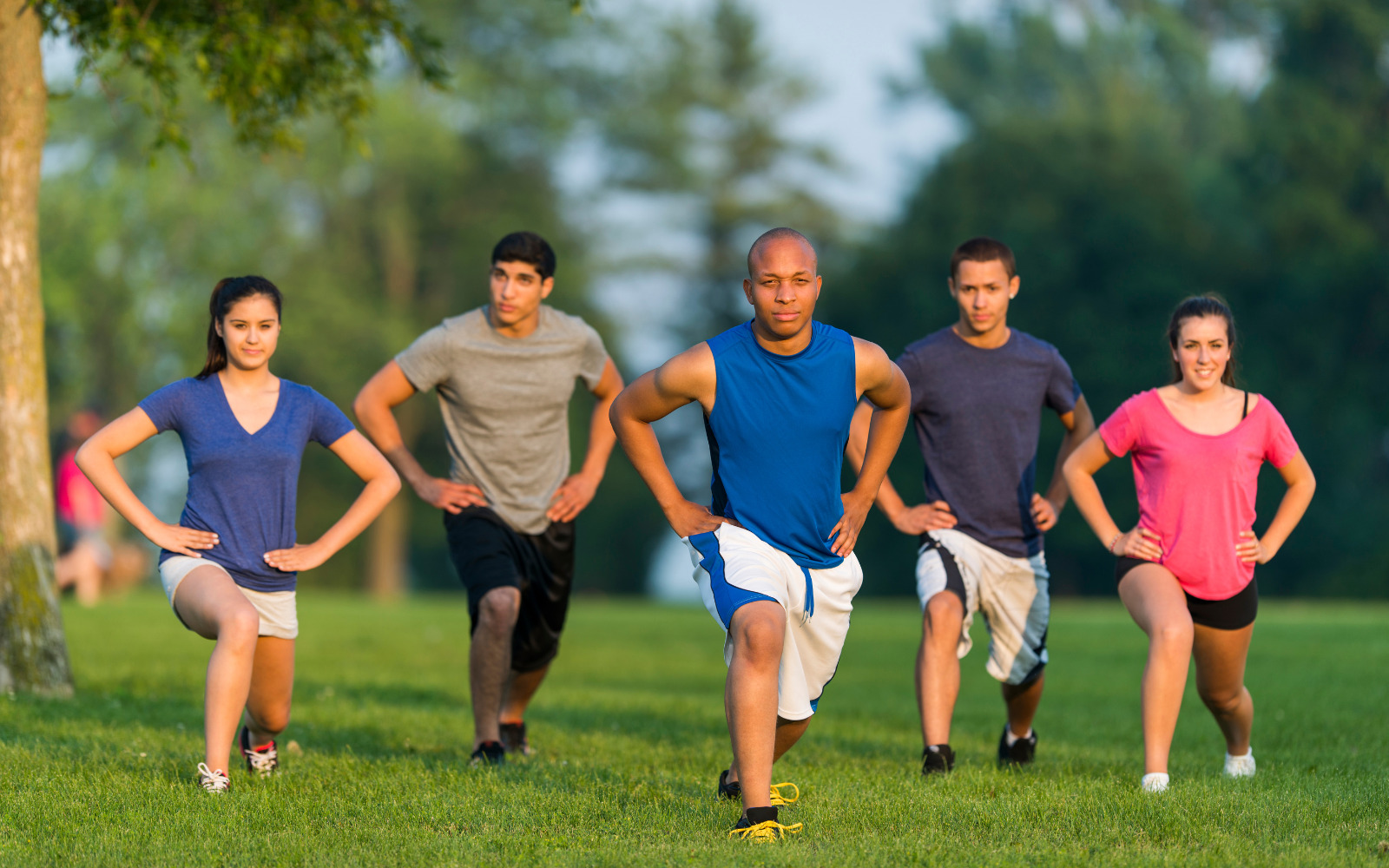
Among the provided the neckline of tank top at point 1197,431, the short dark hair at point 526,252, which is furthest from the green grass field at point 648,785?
the short dark hair at point 526,252

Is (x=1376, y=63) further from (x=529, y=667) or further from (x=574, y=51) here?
(x=529, y=667)

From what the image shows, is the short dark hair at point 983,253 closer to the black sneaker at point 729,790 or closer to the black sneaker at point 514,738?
the black sneaker at point 729,790

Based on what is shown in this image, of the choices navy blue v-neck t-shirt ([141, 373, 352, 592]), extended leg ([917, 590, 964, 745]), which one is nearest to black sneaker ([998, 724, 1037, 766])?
extended leg ([917, 590, 964, 745])

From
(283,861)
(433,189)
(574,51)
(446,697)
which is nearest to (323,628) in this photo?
(446,697)

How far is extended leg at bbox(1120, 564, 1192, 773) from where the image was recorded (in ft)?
21.5

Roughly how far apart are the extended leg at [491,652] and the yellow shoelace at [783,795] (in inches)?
73.8

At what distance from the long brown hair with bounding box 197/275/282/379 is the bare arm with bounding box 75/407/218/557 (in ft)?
1.36

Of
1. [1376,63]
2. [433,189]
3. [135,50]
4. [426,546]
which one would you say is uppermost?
[1376,63]

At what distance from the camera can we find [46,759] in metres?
6.97

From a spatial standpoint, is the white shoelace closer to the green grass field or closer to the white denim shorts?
the green grass field

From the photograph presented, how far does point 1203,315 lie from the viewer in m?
6.90

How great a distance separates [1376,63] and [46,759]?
4124 cm

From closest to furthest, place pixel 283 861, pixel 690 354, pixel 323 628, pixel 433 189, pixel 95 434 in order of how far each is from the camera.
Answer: pixel 283 861, pixel 690 354, pixel 95 434, pixel 323 628, pixel 433 189

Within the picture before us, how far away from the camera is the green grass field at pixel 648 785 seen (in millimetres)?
5250
